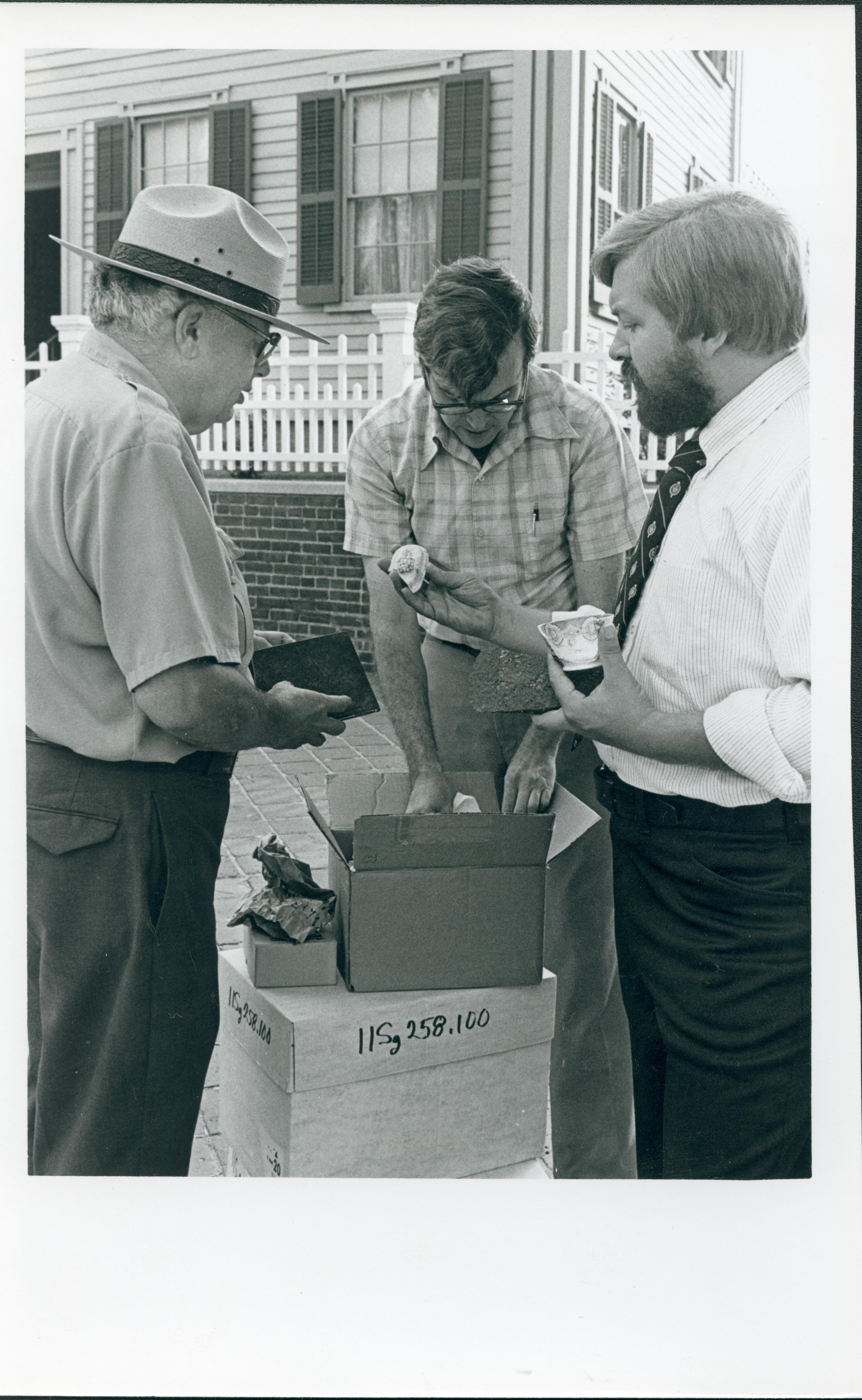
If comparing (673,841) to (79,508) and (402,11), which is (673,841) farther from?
(402,11)

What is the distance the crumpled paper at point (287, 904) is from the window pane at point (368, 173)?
501 centimetres

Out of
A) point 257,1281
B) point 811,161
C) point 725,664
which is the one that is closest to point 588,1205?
point 257,1281

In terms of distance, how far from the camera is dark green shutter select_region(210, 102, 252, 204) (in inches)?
215

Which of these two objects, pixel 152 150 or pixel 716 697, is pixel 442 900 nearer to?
pixel 716 697

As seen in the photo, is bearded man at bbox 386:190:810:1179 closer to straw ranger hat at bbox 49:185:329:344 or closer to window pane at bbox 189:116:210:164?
straw ranger hat at bbox 49:185:329:344

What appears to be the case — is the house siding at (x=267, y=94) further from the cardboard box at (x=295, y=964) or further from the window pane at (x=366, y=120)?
the cardboard box at (x=295, y=964)

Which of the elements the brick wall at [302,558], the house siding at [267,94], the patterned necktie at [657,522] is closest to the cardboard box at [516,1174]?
the patterned necktie at [657,522]

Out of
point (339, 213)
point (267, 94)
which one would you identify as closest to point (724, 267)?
point (267, 94)

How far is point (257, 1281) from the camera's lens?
213 centimetres

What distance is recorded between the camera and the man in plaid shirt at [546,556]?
260 cm

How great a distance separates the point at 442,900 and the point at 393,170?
5.31 meters

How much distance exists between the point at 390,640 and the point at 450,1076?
3.33 feet

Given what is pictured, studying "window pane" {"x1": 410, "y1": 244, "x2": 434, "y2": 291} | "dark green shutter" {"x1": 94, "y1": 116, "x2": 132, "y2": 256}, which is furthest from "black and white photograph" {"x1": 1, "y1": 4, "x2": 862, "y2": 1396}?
"window pane" {"x1": 410, "y1": 244, "x2": 434, "y2": 291}

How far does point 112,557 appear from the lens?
1.91 m
